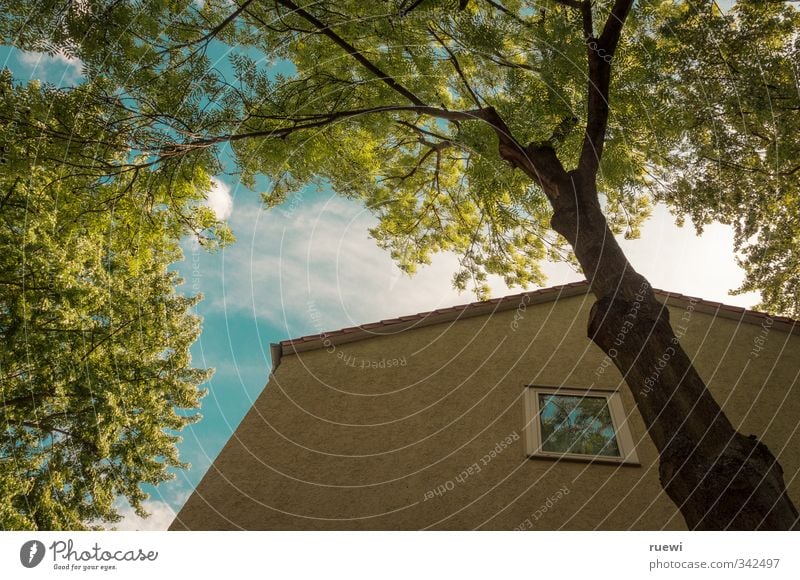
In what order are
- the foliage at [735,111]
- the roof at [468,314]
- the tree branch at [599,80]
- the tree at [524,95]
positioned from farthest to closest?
the roof at [468,314], the foliage at [735,111], the tree branch at [599,80], the tree at [524,95]

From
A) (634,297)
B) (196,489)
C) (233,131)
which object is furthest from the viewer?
(196,489)

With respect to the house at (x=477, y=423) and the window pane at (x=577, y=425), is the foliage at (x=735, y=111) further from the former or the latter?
the window pane at (x=577, y=425)

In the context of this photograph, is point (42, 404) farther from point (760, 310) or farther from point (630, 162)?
point (760, 310)

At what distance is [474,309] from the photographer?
8.12m

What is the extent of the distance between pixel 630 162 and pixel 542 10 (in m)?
2.33

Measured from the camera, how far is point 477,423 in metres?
6.32

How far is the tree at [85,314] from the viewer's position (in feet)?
14.5

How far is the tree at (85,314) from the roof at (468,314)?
8.10 feet

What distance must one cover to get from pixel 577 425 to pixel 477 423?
1476 millimetres

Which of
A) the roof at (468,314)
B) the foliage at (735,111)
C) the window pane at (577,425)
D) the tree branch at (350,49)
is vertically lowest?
the window pane at (577,425)

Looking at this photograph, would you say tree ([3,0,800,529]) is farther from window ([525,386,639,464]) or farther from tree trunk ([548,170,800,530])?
window ([525,386,639,464])

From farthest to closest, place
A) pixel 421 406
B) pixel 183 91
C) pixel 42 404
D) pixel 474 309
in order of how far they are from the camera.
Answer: pixel 42 404 → pixel 474 309 → pixel 421 406 → pixel 183 91

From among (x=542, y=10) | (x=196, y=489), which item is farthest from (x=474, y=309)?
(x=196, y=489)

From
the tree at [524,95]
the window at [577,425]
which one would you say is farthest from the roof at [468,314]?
the window at [577,425]
